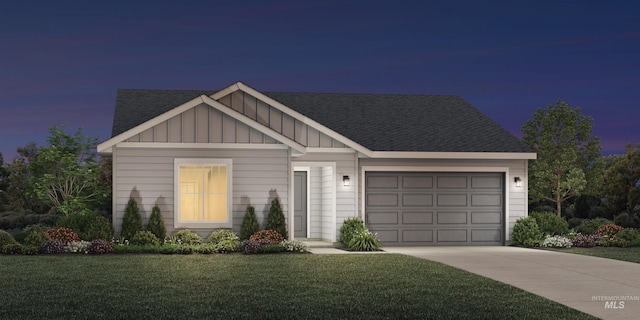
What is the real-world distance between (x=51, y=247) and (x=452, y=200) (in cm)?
1182

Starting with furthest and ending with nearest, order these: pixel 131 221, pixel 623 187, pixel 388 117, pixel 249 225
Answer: pixel 623 187
pixel 388 117
pixel 249 225
pixel 131 221

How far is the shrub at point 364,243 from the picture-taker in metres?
21.9

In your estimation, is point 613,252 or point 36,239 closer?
point 36,239

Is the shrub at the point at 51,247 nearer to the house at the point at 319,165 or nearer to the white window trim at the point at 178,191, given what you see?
the house at the point at 319,165

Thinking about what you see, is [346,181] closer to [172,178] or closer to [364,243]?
[364,243]

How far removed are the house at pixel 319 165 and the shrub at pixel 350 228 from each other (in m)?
0.52

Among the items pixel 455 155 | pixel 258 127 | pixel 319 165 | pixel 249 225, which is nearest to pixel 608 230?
pixel 455 155

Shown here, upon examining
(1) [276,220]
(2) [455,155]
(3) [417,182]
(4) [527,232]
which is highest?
(2) [455,155]

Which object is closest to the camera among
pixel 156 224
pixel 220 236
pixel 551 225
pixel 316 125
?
pixel 156 224

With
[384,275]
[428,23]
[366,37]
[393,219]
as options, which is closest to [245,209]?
[393,219]

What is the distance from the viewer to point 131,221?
20859mm

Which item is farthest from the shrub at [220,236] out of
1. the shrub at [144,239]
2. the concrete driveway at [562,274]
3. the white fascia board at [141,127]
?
the concrete driveway at [562,274]

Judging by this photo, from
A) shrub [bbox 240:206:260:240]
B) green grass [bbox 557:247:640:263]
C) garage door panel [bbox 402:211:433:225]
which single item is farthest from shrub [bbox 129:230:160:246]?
green grass [bbox 557:247:640:263]

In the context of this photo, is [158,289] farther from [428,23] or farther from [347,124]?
[428,23]
